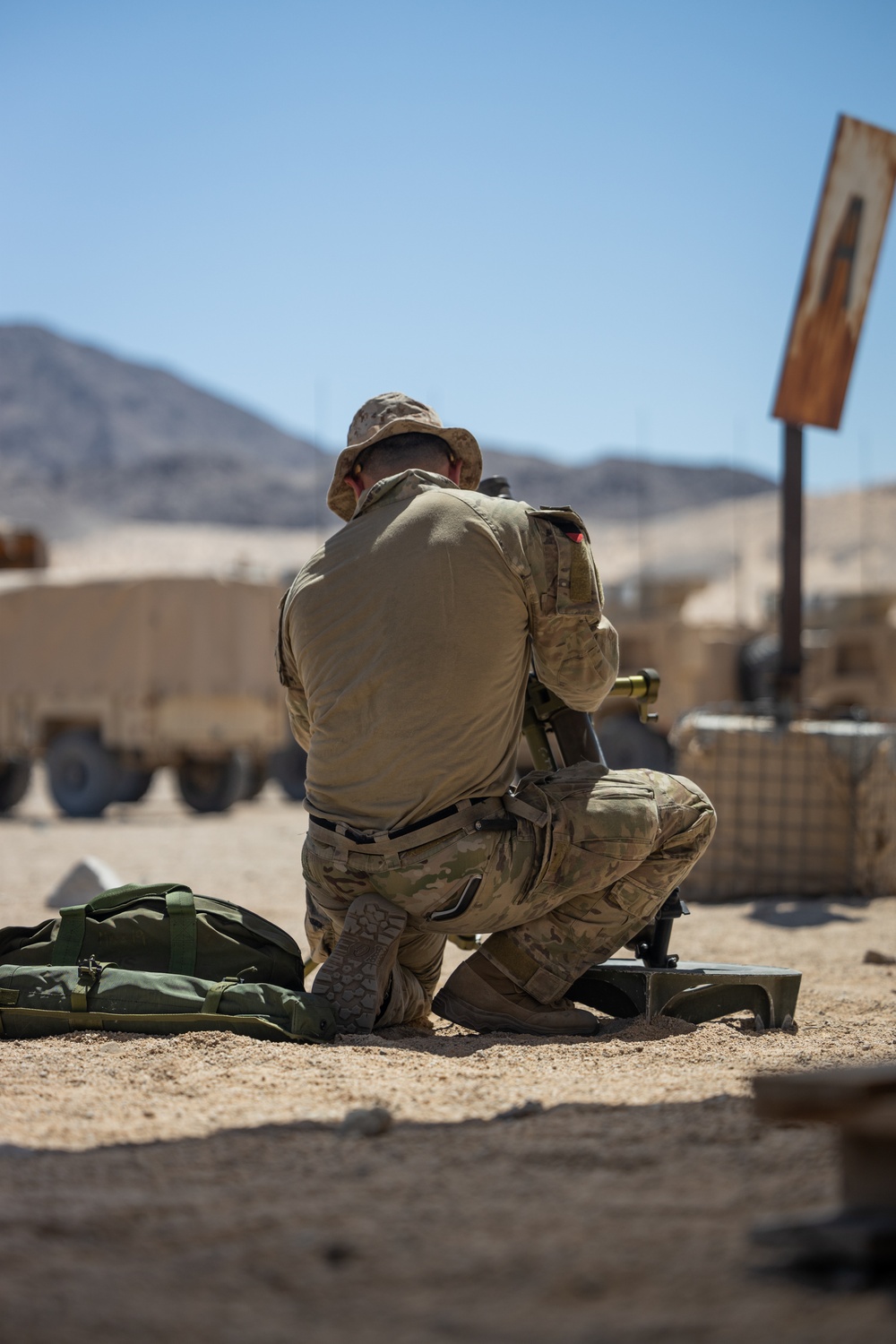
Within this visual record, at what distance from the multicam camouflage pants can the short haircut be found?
2.56 feet

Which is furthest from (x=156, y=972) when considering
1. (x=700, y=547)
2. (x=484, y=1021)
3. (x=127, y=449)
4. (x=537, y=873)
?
(x=127, y=449)

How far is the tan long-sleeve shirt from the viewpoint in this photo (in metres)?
3.00

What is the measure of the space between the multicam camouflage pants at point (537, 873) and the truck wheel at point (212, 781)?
971 centimetres

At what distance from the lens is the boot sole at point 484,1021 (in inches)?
123

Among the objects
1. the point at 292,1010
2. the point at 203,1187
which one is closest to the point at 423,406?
the point at 292,1010

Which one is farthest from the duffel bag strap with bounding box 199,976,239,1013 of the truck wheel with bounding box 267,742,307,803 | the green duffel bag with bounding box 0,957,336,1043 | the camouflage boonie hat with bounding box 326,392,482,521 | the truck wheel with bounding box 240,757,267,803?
the truck wheel with bounding box 267,742,307,803

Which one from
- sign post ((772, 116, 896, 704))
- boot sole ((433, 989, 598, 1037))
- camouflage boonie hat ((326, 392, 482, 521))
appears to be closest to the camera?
boot sole ((433, 989, 598, 1037))

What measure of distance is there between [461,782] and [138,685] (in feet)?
32.2

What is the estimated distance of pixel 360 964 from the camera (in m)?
3.00

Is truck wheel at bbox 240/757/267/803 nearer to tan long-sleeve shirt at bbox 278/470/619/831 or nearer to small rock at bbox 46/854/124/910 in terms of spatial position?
small rock at bbox 46/854/124/910

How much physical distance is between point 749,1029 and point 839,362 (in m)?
4.30

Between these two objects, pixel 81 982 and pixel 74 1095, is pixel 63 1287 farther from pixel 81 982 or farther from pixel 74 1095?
pixel 81 982

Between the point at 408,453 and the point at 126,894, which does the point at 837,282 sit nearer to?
the point at 408,453

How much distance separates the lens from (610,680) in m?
3.22
